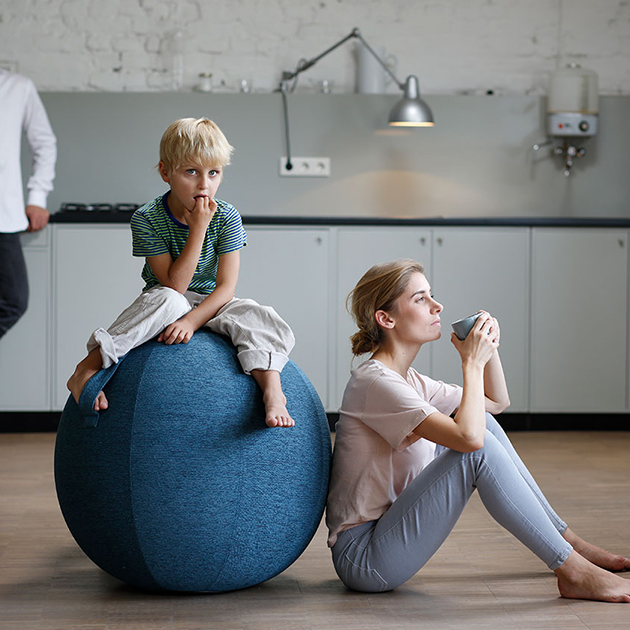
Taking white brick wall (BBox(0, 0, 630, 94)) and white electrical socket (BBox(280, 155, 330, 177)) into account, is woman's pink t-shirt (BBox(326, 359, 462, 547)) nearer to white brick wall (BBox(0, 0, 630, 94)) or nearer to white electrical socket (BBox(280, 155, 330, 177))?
white electrical socket (BBox(280, 155, 330, 177))

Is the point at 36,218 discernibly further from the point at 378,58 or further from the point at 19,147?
the point at 378,58

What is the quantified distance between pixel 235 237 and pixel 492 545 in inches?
44.4

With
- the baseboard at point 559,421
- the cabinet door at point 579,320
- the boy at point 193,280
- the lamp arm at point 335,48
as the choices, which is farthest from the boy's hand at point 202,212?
the lamp arm at point 335,48

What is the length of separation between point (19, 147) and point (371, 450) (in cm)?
293

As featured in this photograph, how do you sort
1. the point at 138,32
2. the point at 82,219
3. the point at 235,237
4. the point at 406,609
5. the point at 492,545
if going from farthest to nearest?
the point at 138,32 < the point at 82,219 < the point at 492,545 < the point at 235,237 < the point at 406,609

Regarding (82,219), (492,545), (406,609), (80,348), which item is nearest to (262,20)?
(82,219)

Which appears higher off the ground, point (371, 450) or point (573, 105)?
point (573, 105)

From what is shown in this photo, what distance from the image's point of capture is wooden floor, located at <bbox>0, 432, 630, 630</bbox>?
193cm

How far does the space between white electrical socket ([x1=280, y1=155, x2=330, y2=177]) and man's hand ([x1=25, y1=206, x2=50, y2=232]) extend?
1335mm

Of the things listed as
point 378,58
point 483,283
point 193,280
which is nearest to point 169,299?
point 193,280

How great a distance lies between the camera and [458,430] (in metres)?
1.88

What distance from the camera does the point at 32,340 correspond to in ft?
13.8

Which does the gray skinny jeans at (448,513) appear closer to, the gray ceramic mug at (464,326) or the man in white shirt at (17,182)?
the gray ceramic mug at (464,326)

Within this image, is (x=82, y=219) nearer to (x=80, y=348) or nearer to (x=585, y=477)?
(x=80, y=348)
